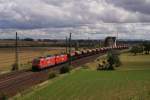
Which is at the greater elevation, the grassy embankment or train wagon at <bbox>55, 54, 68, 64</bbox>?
train wagon at <bbox>55, 54, 68, 64</bbox>

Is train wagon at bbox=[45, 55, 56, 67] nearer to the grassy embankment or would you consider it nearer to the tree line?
the grassy embankment

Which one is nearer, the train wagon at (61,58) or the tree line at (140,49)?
the train wagon at (61,58)

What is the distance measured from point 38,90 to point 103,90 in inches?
272

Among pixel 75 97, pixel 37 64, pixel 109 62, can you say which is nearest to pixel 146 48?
pixel 109 62

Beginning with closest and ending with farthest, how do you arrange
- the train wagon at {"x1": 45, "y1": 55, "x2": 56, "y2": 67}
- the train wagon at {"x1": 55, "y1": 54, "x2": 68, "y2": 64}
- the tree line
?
1. the train wagon at {"x1": 45, "y1": 55, "x2": 56, "y2": 67}
2. the train wagon at {"x1": 55, "y1": 54, "x2": 68, "y2": 64}
3. the tree line

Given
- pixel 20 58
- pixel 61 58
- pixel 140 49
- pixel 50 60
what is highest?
pixel 50 60

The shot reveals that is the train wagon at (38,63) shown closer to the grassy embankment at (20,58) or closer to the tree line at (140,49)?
the grassy embankment at (20,58)

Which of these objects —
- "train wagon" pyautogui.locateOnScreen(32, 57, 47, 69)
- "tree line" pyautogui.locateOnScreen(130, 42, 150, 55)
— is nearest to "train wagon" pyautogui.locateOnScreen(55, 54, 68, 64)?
"train wagon" pyautogui.locateOnScreen(32, 57, 47, 69)

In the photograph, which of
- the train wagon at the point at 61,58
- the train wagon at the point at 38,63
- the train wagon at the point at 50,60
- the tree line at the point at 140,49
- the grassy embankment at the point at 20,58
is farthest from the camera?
the tree line at the point at 140,49

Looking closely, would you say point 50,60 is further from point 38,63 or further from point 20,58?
point 20,58

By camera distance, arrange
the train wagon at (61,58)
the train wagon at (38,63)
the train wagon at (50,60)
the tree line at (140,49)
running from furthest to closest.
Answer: the tree line at (140,49) < the train wagon at (61,58) < the train wagon at (50,60) < the train wagon at (38,63)

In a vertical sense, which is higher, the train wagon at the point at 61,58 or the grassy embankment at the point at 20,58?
the train wagon at the point at 61,58

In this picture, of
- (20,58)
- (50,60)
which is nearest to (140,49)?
(20,58)

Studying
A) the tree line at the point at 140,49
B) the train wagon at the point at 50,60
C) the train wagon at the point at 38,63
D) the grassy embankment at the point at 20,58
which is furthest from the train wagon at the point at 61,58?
the tree line at the point at 140,49
